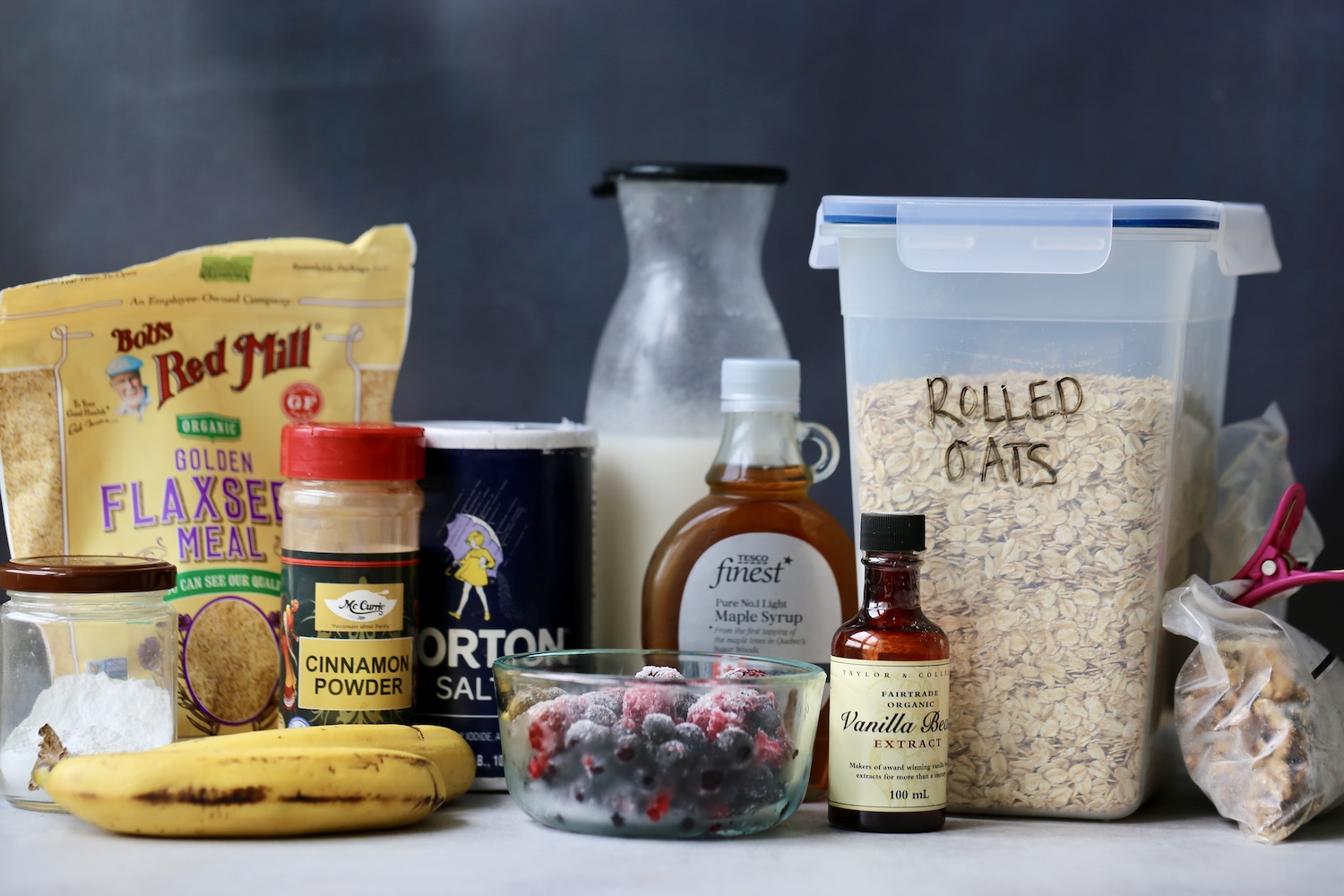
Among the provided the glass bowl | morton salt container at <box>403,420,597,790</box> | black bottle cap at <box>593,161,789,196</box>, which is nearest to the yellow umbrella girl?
morton salt container at <box>403,420,597,790</box>

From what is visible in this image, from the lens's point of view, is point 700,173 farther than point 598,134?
No

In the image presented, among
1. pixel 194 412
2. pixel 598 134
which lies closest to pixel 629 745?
pixel 194 412

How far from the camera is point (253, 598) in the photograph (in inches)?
41.6

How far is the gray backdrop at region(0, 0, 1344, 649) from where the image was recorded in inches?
48.7

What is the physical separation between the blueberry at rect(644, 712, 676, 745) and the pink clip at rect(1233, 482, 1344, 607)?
40 cm

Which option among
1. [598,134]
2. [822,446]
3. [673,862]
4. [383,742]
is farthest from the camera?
[598,134]

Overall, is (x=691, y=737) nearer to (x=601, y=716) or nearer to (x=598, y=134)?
(x=601, y=716)

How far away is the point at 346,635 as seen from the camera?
0.91 meters

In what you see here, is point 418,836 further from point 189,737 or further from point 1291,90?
point 1291,90

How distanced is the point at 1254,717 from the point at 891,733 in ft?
0.73

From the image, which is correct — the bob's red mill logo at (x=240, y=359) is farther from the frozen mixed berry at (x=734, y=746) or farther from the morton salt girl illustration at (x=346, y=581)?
the frozen mixed berry at (x=734, y=746)

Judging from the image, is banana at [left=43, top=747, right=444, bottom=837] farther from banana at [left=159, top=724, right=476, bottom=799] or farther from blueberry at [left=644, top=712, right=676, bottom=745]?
blueberry at [left=644, top=712, right=676, bottom=745]

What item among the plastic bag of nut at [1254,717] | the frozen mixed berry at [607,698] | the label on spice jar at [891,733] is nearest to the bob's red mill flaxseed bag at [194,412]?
the frozen mixed berry at [607,698]

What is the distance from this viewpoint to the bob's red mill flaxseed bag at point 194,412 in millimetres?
1027
